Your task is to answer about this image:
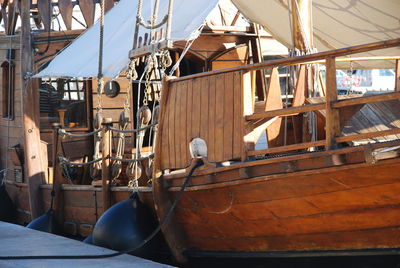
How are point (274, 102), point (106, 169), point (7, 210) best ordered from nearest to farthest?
1. point (274, 102)
2. point (106, 169)
3. point (7, 210)

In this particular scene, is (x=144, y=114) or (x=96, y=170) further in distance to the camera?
(x=96, y=170)

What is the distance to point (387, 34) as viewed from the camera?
386 inches

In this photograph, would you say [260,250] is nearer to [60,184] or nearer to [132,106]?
[60,184]

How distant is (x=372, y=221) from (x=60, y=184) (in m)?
4.16

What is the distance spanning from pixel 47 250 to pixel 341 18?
5.41 metres

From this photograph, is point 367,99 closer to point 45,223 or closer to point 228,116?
point 228,116

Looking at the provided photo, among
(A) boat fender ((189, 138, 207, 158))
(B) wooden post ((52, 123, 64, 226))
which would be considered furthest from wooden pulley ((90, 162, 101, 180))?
(A) boat fender ((189, 138, 207, 158))

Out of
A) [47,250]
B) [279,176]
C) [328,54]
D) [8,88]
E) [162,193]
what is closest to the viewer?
[328,54]

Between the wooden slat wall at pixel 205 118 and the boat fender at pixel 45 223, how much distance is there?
2311 millimetres

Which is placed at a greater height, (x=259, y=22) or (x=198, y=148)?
(x=259, y=22)

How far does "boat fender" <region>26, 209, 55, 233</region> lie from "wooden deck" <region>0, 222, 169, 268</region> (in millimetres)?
258

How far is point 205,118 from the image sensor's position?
Answer: 6.12 metres

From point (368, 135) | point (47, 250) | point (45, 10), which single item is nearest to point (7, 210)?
point (45, 10)

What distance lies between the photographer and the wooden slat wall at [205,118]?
5910 millimetres
